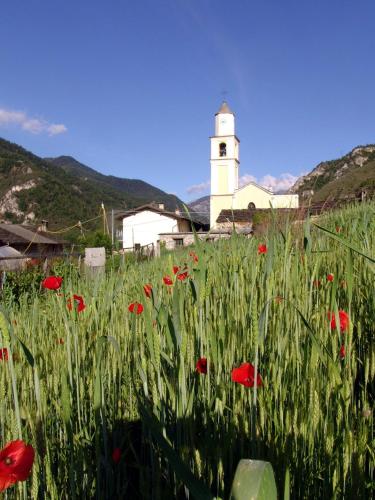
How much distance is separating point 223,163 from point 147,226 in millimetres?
8155

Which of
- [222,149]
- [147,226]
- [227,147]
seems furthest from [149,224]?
→ [227,147]

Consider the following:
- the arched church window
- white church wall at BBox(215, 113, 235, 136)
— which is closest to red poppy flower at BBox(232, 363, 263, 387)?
the arched church window

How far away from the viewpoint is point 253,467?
0.95 ft

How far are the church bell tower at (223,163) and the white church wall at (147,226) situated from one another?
4.21 metres

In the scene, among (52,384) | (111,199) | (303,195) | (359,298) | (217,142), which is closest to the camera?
(52,384)

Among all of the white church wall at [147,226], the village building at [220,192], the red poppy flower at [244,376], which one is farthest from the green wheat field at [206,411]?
the village building at [220,192]

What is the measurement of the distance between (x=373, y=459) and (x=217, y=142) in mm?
36509

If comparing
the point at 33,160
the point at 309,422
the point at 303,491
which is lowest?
the point at 303,491

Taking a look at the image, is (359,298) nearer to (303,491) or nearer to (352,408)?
(352,408)

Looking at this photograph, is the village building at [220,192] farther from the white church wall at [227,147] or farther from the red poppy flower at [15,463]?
the red poppy flower at [15,463]

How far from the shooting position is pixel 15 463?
586 mm

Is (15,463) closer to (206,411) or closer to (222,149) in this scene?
(206,411)

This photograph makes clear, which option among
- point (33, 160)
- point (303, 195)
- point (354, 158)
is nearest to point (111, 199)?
point (33, 160)

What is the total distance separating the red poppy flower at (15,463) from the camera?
570 mm
